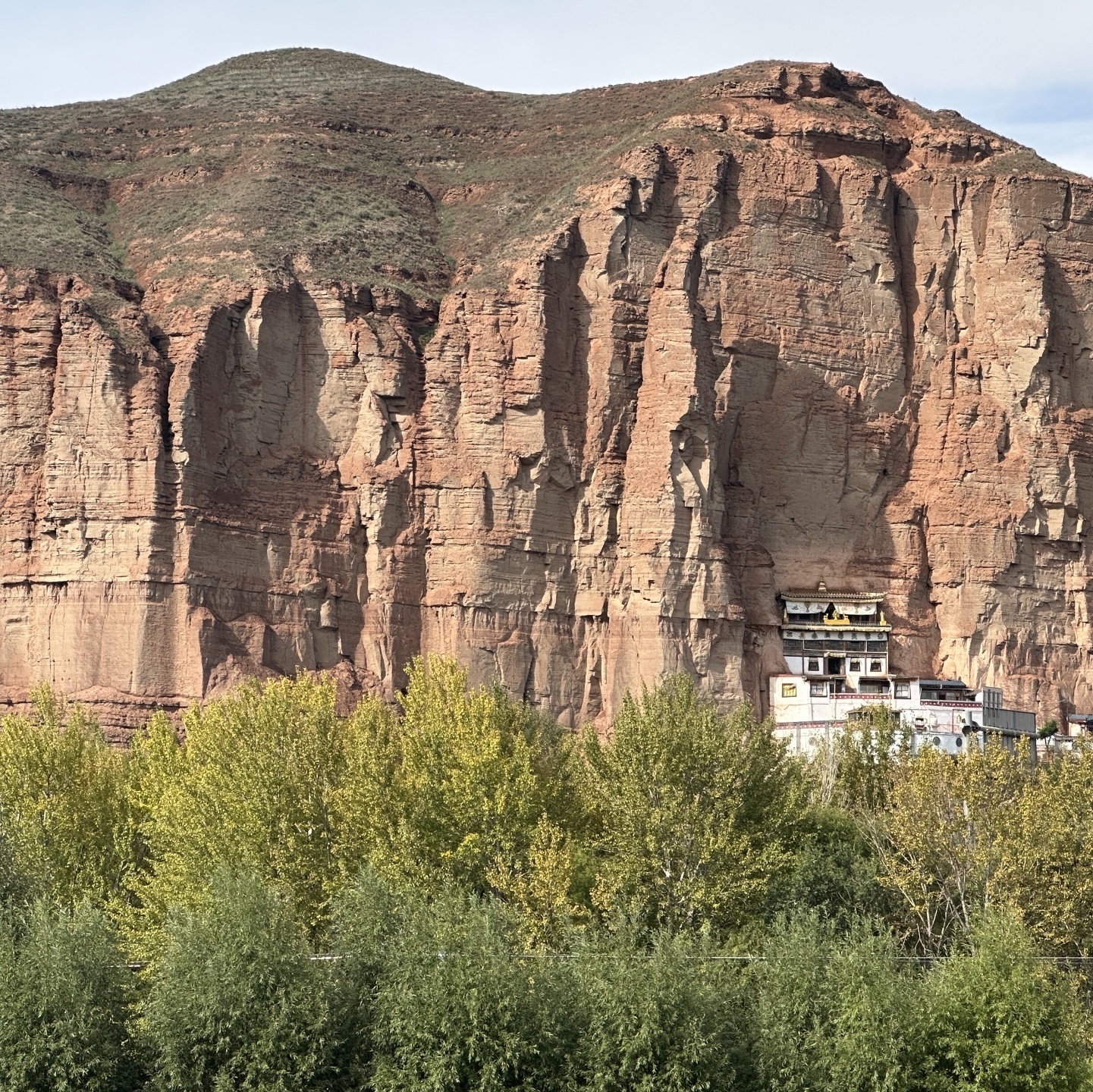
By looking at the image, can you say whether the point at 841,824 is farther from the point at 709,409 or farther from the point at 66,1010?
the point at 709,409

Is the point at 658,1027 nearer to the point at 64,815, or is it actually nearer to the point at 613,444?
the point at 64,815

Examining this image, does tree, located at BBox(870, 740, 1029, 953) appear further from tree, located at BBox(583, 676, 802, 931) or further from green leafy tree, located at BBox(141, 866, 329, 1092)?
green leafy tree, located at BBox(141, 866, 329, 1092)

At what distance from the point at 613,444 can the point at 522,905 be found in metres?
42.7

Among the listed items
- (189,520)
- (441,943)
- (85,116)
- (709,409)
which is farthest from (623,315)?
(441,943)

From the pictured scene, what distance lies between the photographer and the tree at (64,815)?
218ft

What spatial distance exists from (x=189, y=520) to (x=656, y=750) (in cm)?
3450

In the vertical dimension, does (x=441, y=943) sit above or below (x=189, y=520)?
below

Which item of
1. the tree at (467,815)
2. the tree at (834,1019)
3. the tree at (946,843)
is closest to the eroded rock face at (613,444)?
the tree at (467,815)

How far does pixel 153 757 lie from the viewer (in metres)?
75.0

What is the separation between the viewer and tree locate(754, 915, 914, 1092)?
53719 mm

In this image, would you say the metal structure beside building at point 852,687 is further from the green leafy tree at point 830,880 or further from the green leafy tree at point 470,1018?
the green leafy tree at point 470,1018

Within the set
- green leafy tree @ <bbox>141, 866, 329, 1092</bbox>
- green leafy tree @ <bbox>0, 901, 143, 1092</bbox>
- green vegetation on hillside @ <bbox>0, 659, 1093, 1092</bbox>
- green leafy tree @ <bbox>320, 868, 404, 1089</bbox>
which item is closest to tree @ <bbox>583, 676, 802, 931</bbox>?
green vegetation on hillside @ <bbox>0, 659, 1093, 1092</bbox>

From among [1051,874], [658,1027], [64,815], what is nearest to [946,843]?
[1051,874]

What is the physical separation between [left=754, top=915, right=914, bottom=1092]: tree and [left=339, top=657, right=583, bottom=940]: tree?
25.3 feet
